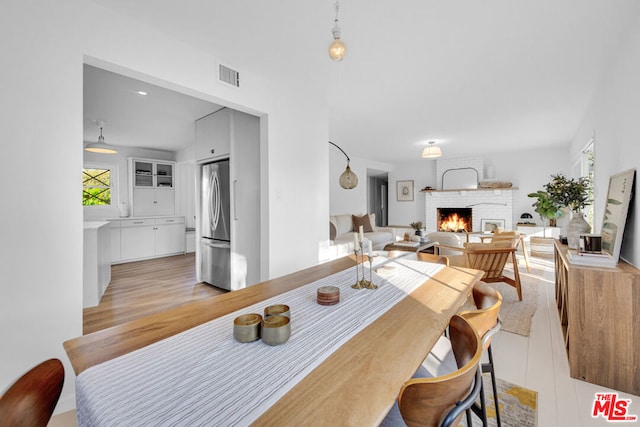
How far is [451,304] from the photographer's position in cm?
132

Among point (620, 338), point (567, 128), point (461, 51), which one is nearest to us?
point (620, 338)

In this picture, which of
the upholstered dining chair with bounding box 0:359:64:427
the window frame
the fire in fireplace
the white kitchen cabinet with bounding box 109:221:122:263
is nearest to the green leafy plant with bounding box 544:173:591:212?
the upholstered dining chair with bounding box 0:359:64:427

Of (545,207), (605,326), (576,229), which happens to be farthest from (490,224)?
(605,326)

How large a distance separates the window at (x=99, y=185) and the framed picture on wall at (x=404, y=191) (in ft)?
25.1

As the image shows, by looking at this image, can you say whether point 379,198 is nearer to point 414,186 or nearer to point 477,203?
point 414,186

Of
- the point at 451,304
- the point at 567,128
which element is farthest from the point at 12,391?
the point at 567,128

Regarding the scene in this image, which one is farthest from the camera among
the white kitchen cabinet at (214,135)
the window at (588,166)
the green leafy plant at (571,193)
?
the window at (588,166)

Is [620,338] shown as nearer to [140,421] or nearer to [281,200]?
[140,421]

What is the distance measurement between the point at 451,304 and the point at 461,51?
225cm

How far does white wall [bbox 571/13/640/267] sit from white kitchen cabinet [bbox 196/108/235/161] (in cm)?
366

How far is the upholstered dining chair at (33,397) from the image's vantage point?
61 cm

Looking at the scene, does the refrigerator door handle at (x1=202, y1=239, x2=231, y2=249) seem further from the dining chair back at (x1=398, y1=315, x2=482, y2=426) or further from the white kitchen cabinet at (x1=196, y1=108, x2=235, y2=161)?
the dining chair back at (x1=398, y1=315, x2=482, y2=426)

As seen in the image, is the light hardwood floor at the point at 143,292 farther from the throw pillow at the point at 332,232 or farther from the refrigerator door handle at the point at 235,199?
the throw pillow at the point at 332,232

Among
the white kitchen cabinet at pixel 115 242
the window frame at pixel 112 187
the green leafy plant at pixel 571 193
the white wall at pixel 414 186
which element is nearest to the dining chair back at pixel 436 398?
the green leafy plant at pixel 571 193
